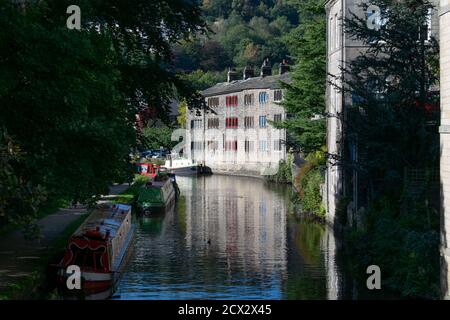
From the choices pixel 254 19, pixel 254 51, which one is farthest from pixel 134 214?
pixel 254 19

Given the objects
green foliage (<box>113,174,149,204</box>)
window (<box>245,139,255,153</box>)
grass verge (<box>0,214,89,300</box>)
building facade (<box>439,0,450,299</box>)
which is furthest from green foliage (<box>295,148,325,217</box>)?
window (<box>245,139,255,153</box>)

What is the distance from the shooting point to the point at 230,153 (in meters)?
99.9

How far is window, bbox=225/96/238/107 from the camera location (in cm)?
9919

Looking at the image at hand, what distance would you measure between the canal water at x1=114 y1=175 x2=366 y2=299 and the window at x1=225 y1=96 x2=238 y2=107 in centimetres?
4507

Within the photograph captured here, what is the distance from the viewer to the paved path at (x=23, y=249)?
24.8 meters

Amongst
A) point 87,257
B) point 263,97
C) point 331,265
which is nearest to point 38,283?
point 87,257

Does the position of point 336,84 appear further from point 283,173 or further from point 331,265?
point 283,173

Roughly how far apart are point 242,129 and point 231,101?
176 inches

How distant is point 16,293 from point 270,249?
48.3 ft

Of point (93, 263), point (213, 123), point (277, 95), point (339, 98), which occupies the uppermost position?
point (277, 95)

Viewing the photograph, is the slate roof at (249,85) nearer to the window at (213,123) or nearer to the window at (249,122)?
the window at (213,123)

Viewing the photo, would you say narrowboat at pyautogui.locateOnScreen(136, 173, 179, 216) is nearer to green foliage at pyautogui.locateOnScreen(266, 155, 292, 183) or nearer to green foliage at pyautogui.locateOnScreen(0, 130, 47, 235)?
green foliage at pyautogui.locateOnScreen(266, 155, 292, 183)

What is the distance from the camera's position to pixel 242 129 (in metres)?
97.5
